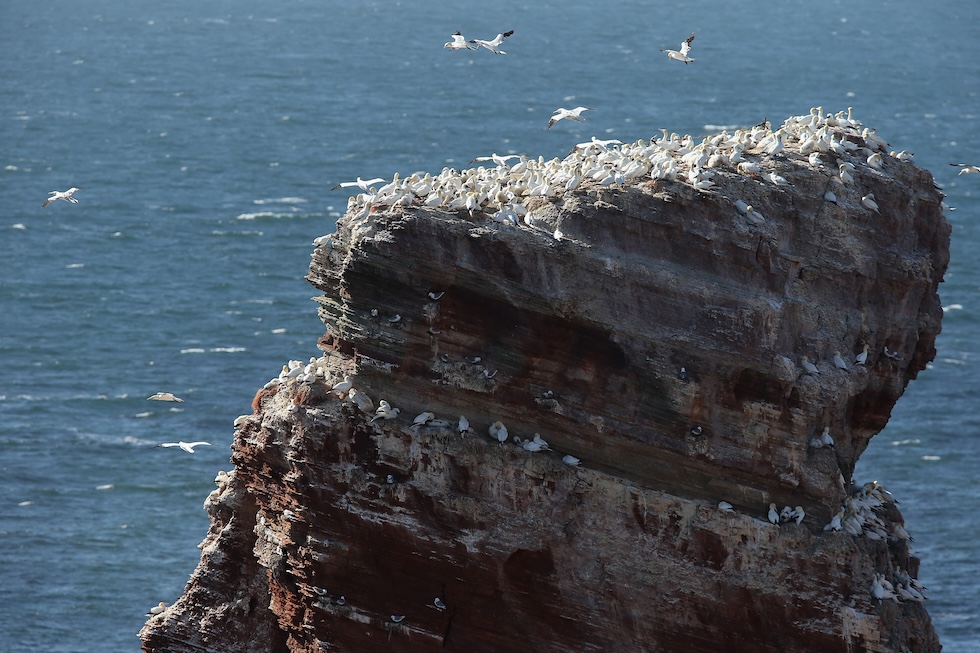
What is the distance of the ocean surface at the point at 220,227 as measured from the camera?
67875 mm

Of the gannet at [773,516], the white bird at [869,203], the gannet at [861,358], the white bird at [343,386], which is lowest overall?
the gannet at [773,516]

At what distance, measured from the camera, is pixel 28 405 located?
8081 cm

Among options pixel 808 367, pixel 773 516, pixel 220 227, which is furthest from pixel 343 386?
pixel 220 227

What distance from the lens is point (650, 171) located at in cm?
3769

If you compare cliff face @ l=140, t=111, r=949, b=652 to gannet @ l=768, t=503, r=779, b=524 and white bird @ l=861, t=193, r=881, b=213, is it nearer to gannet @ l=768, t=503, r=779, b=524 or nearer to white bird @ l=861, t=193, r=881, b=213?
gannet @ l=768, t=503, r=779, b=524

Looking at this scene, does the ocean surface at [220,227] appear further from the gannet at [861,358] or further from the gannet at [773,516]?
the gannet at [773,516]

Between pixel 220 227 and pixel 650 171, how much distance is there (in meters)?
78.8

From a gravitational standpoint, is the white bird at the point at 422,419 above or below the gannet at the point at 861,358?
below

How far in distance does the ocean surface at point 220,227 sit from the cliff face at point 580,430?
25.6 metres

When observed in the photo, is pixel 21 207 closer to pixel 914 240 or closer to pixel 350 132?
pixel 350 132

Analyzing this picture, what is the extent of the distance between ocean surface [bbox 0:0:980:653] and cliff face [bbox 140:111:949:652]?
25.6m

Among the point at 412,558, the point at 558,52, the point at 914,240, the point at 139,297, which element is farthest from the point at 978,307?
the point at 558,52

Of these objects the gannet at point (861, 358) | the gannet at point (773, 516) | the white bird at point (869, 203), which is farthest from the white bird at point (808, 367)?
the white bird at point (869, 203)

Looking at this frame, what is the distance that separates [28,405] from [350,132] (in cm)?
6590
